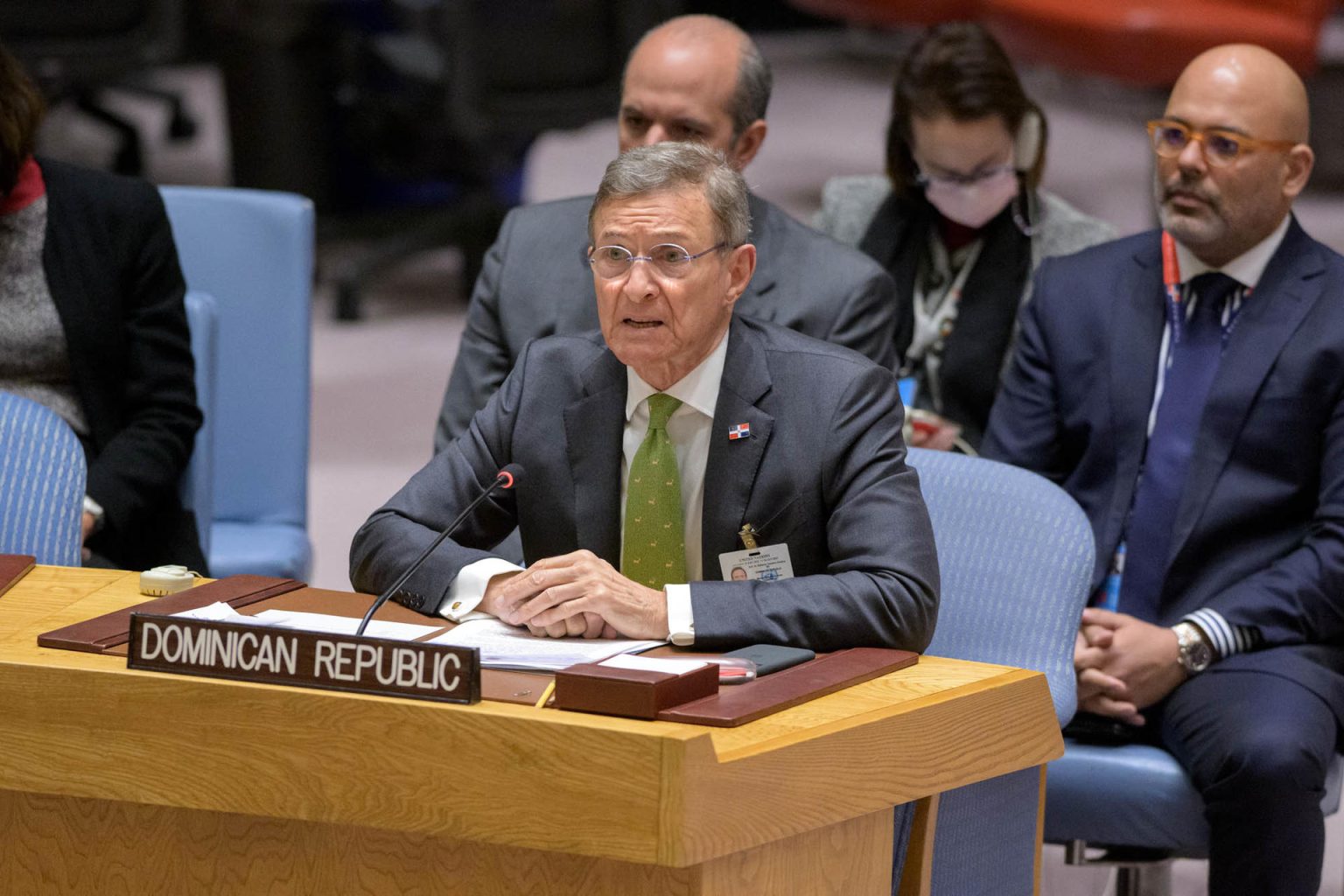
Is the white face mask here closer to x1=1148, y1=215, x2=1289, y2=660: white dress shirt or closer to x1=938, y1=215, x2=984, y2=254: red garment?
x1=938, y1=215, x2=984, y2=254: red garment

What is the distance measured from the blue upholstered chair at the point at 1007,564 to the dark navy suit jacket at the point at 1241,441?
1.21ft

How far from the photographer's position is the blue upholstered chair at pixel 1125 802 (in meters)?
2.78

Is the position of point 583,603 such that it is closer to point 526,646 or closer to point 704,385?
point 526,646

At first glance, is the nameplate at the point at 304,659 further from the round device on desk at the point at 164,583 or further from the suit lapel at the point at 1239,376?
the suit lapel at the point at 1239,376

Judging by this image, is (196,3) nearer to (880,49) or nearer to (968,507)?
Answer: (880,49)

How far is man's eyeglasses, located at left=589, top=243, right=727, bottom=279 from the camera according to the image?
2.46 meters

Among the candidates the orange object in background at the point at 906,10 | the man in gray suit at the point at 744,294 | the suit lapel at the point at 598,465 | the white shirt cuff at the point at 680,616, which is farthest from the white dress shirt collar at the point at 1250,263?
the orange object in background at the point at 906,10

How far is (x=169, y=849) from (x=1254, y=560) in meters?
1.67

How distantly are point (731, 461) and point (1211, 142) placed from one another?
109 cm

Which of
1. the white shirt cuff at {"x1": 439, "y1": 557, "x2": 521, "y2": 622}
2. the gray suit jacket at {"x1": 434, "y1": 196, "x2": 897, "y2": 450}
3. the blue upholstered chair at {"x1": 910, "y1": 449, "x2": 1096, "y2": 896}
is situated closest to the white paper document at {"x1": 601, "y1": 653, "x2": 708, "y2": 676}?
the white shirt cuff at {"x1": 439, "y1": 557, "x2": 521, "y2": 622}

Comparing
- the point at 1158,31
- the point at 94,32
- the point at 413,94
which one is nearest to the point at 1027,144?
the point at 413,94

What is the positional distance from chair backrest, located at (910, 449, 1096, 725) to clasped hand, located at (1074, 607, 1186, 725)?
0.19 metres

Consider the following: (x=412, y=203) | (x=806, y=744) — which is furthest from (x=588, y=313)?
(x=412, y=203)

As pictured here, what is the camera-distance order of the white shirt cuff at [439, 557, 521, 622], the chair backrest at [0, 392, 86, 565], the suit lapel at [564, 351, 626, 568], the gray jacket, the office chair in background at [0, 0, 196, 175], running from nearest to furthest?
the white shirt cuff at [439, 557, 521, 622] → the suit lapel at [564, 351, 626, 568] → the chair backrest at [0, 392, 86, 565] → the gray jacket → the office chair in background at [0, 0, 196, 175]
